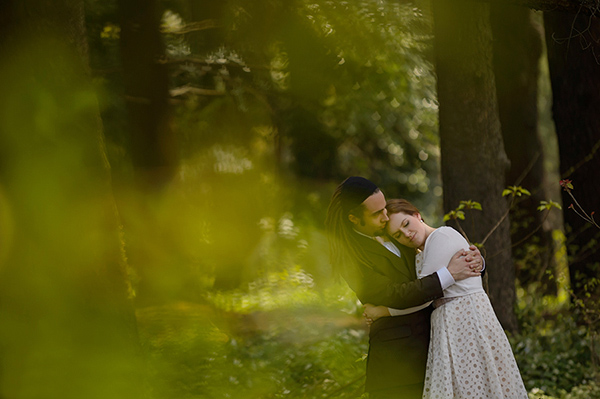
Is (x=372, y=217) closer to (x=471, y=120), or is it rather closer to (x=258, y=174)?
(x=471, y=120)

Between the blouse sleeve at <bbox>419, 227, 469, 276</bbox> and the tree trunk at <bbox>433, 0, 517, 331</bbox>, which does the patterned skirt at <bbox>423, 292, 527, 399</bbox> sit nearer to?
the blouse sleeve at <bbox>419, 227, 469, 276</bbox>

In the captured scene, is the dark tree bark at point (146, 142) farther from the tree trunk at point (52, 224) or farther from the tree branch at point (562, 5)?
the tree branch at point (562, 5)

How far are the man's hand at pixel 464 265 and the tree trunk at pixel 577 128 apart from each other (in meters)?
4.65

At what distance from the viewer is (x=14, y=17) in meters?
4.64

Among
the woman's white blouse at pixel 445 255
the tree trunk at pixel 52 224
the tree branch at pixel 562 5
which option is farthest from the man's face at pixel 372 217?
the tree branch at pixel 562 5

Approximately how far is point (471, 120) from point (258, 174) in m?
6.35

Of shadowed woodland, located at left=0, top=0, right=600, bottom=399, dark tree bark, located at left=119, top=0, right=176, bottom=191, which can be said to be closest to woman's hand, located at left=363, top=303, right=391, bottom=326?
shadowed woodland, located at left=0, top=0, right=600, bottom=399

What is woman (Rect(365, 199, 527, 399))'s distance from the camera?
3779mm

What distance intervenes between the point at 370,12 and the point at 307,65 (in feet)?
4.14

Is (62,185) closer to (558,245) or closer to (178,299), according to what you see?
(178,299)

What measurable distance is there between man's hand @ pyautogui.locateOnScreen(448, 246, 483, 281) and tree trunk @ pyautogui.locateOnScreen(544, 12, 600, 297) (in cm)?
465

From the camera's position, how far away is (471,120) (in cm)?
716

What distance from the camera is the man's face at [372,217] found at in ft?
13.0

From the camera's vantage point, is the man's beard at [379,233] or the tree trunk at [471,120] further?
the tree trunk at [471,120]
